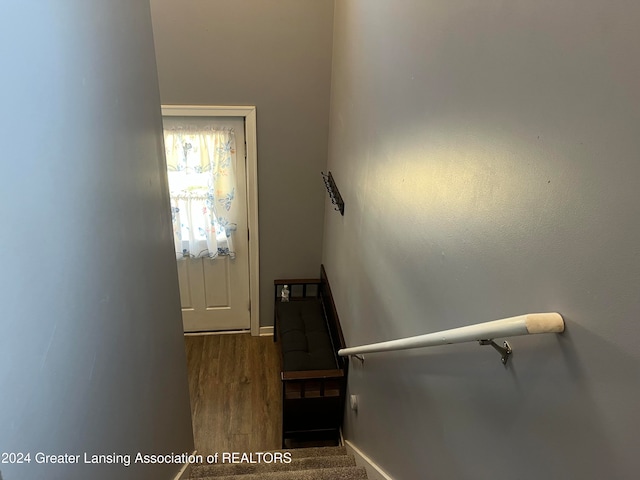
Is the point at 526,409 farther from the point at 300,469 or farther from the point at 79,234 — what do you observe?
the point at 300,469

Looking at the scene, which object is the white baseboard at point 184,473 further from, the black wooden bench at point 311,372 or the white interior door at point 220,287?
the white interior door at point 220,287

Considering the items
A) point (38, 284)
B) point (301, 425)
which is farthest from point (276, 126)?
point (38, 284)

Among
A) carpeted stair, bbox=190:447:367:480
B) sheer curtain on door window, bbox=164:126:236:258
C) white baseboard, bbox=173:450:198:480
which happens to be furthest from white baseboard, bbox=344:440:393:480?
sheer curtain on door window, bbox=164:126:236:258

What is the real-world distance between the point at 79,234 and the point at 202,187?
2.99 metres

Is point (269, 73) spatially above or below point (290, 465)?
above

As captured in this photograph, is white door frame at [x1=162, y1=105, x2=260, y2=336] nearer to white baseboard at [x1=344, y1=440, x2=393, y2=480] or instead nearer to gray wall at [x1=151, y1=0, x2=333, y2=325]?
gray wall at [x1=151, y1=0, x2=333, y2=325]

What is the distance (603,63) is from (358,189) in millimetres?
2013

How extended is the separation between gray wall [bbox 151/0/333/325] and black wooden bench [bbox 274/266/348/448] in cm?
85

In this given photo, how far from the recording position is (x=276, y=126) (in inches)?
154

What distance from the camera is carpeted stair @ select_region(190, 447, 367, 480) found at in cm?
260

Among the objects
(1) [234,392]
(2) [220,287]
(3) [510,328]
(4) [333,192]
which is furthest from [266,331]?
(3) [510,328]

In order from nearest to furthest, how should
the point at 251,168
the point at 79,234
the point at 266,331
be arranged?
the point at 79,234 → the point at 251,168 → the point at 266,331

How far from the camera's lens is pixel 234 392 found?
13.6 feet

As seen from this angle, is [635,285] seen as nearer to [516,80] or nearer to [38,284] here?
[516,80]
